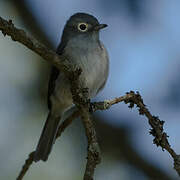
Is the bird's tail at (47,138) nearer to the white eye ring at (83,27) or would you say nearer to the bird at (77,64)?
the bird at (77,64)

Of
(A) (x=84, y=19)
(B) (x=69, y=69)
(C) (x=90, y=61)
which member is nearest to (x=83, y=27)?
(A) (x=84, y=19)

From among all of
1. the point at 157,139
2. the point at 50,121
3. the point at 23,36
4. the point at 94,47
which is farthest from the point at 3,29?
the point at 50,121

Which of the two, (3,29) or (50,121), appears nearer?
(3,29)

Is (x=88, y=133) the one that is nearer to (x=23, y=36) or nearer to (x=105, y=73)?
(x=23, y=36)

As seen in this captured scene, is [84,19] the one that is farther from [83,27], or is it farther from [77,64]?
[77,64]

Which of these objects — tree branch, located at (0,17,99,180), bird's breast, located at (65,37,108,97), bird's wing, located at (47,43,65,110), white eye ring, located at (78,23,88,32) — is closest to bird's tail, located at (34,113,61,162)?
bird's wing, located at (47,43,65,110)

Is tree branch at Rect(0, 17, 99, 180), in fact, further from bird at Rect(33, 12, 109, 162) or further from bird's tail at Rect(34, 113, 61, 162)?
bird's tail at Rect(34, 113, 61, 162)

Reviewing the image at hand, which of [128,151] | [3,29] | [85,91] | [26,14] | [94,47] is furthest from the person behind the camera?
[26,14]

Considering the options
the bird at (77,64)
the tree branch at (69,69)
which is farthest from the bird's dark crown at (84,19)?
the tree branch at (69,69)
